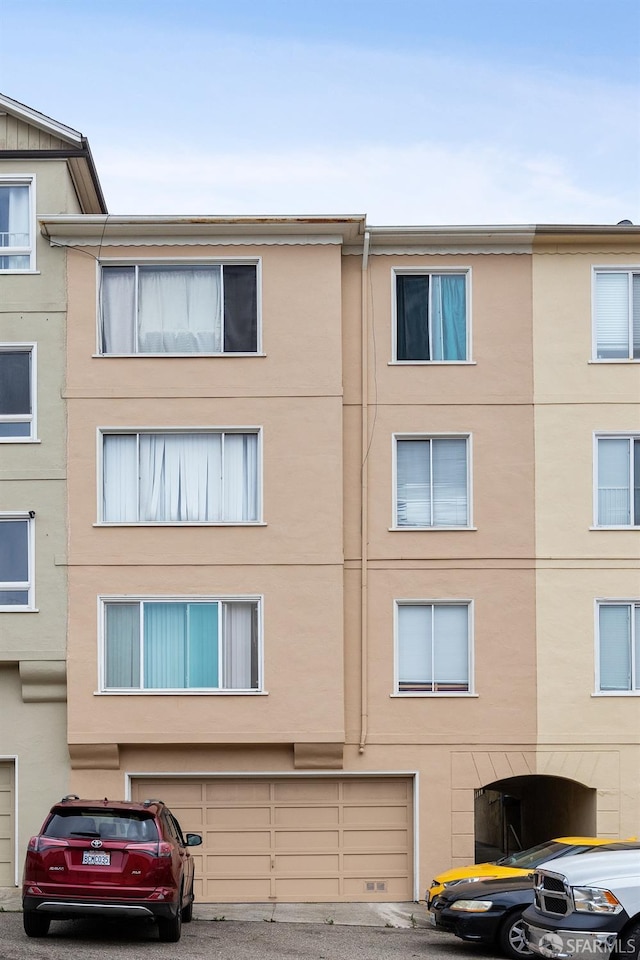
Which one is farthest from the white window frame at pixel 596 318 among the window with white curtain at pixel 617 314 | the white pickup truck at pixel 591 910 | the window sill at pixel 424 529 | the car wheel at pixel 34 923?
the car wheel at pixel 34 923

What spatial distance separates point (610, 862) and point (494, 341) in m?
11.6

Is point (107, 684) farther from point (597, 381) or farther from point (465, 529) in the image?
point (597, 381)

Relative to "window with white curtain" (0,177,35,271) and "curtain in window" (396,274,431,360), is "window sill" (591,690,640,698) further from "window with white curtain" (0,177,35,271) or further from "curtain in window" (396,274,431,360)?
"window with white curtain" (0,177,35,271)

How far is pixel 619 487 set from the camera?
2277 centimetres

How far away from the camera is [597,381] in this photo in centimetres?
2289

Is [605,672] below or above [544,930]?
above

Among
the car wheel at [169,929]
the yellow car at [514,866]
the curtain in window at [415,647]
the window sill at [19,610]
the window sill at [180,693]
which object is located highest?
the window sill at [19,610]

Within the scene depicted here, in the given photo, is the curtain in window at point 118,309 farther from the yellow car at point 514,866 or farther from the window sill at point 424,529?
the yellow car at point 514,866

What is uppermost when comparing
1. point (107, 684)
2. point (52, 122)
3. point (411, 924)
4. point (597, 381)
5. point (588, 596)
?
point (52, 122)

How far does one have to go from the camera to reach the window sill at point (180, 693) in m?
21.9

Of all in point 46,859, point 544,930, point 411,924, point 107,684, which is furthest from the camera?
point 107,684

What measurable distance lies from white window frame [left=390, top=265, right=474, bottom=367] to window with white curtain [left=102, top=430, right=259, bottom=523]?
280cm

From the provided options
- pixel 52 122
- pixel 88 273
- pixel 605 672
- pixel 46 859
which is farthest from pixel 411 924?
pixel 52 122

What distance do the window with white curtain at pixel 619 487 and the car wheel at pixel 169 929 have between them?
989cm
